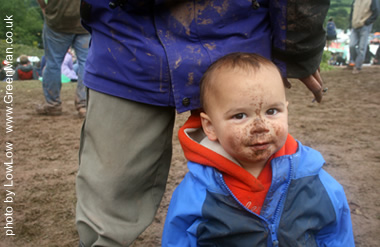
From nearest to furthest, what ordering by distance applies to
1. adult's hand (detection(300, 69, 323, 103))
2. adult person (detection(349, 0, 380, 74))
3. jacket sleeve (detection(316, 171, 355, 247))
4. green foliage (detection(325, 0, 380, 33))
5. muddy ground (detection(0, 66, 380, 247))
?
jacket sleeve (detection(316, 171, 355, 247))
adult's hand (detection(300, 69, 323, 103))
muddy ground (detection(0, 66, 380, 247))
adult person (detection(349, 0, 380, 74))
green foliage (detection(325, 0, 380, 33))

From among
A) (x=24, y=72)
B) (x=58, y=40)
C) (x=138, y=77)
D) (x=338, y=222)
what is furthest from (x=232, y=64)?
(x=24, y=72)

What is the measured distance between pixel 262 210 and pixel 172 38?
28.3 inches

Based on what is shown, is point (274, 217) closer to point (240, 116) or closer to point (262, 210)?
point (262, 210)

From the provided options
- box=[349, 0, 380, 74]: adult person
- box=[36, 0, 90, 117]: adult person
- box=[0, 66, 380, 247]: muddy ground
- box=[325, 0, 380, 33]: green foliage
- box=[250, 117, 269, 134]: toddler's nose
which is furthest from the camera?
box=[325, 0, 380, 33]: green foliage

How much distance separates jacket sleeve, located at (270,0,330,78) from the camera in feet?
4.82

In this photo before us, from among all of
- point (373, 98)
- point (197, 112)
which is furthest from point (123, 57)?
point (373, 98)

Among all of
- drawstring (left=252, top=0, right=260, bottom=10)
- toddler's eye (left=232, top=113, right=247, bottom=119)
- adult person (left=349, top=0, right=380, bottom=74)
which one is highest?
drawstring (left=252, top=0, right=260, bottom=10)

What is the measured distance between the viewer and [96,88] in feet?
4.63

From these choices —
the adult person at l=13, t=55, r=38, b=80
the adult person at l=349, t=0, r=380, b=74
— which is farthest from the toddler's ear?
the adult person at l=349, t=0, r=380, b=74

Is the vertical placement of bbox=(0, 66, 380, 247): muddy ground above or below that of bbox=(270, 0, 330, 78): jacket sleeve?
below

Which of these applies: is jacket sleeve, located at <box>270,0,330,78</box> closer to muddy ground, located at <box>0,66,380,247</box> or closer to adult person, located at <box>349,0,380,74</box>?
muddy ground, located at <box>0,66,380,247</box>

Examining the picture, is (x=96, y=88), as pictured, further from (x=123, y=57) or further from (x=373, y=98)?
(x=373, y=98)

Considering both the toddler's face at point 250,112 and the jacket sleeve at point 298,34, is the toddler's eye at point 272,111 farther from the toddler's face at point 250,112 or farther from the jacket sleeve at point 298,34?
the jacket sleeve at point 298,34

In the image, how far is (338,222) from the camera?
1423 millimetres
